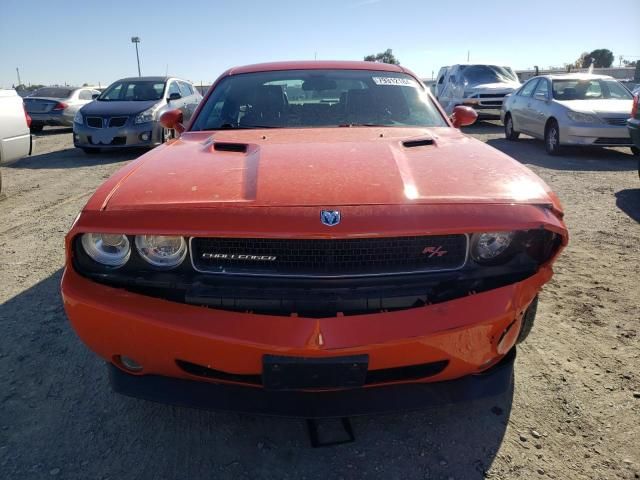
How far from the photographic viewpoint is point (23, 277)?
371 centimetres

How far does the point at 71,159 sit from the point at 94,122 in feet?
2.78

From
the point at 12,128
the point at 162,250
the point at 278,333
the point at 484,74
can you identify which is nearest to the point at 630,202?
the point at 278,333

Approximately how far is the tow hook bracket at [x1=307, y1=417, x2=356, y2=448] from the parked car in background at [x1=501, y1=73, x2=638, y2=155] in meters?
8.28

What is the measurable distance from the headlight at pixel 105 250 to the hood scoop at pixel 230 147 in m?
0.79

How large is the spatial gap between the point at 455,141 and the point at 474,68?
44.9ft

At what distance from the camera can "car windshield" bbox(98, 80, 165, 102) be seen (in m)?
10.2

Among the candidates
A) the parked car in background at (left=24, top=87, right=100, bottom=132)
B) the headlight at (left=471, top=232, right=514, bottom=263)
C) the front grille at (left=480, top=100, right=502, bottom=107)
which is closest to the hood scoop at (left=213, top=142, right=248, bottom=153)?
the headlight at (left=471, top=232, right=514, bottom=263)

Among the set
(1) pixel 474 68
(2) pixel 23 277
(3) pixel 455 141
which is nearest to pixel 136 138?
(2) pixel 23 277

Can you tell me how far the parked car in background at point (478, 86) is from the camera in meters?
13.7

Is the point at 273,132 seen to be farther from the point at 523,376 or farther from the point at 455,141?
the point at 523,376

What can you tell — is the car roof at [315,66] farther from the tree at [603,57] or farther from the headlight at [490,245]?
the tree at [603,57]

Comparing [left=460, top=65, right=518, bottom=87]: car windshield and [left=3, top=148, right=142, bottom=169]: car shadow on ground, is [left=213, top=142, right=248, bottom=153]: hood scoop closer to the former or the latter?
[left=3, top=148, right=142, bottom=169]: car shadow on ground

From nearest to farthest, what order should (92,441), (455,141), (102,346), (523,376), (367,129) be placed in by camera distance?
1. (102,346)
2. (92,441)
3. (523,376)
4. (455,141)
5. (367,129)

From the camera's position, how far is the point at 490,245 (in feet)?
6.26
